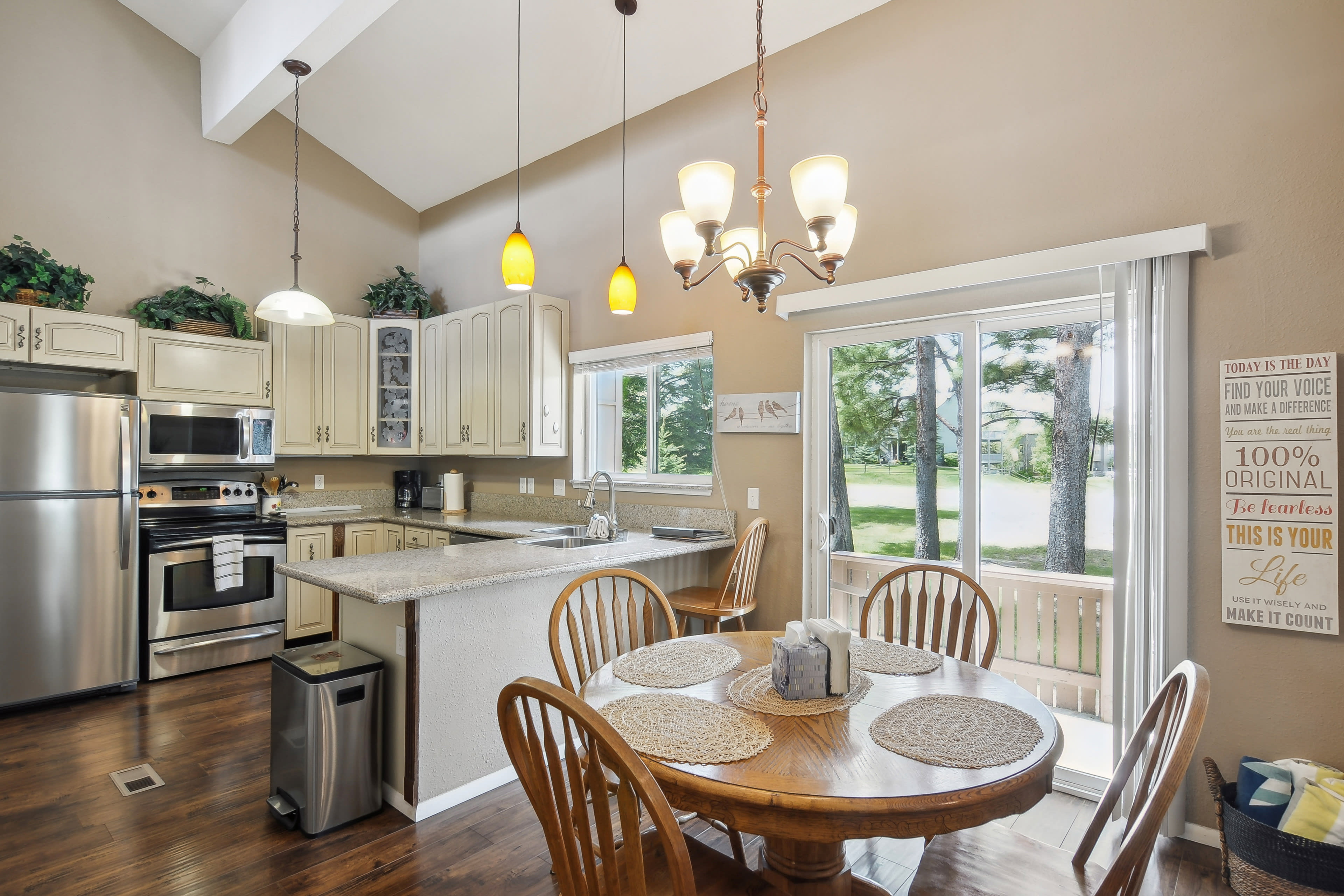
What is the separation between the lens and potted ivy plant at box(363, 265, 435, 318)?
16.1 feet

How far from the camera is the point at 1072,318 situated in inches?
98.4

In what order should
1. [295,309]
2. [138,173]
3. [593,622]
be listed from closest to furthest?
[593,622] < [295,309] < [138,173]

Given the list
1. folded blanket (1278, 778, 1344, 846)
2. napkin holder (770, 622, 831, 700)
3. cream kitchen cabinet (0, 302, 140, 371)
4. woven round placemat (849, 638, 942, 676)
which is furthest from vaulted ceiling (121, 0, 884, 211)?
folded blanket (1278, 778, 1344, 846)

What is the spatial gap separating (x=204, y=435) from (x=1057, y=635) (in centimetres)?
459

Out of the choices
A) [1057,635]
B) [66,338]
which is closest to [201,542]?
[66,338]

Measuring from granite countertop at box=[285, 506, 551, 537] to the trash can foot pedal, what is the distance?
64.2 inches

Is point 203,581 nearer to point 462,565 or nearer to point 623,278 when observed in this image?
point 462,565

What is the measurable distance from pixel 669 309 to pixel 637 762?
2998mm

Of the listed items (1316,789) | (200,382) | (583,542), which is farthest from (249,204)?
(1316,789)

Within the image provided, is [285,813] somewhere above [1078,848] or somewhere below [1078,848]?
below

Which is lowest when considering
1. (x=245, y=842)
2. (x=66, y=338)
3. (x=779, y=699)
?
(x=245, y=842)

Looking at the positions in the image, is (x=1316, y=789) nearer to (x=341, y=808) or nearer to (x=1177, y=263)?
(x=1177, y=263)

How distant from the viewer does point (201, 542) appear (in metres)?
3.73

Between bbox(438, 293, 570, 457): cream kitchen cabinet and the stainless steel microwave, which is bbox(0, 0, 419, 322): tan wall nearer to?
the stainless steel microwave
